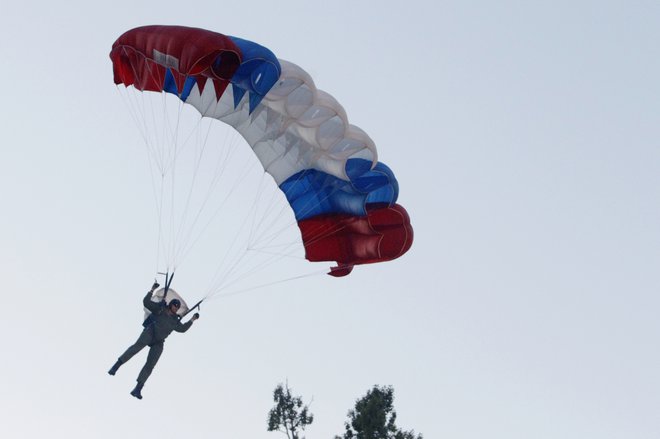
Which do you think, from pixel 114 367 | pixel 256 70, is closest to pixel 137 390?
pixel 114 367

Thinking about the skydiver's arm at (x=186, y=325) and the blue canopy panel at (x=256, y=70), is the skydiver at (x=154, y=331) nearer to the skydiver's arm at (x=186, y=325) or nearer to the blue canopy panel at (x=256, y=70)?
the skydiver's arm at (x=186, y=325)

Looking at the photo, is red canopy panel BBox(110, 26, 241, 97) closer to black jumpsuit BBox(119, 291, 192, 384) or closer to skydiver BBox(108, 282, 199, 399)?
skydiver BBox(108, 282, 199, 399)

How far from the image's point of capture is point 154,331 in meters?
28.1

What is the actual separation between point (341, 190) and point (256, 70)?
3.84 m

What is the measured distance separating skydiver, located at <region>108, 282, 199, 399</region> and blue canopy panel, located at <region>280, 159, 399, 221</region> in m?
3.94

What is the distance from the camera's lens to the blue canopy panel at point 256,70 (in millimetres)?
27750

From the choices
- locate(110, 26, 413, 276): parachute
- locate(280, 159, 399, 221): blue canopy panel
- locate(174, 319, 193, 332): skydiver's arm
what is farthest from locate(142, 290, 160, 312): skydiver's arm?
locate(280, 159, 399, 221): blue canopy panel

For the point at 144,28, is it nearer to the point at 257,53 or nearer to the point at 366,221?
the point at 257,53

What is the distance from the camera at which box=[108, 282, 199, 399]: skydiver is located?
1100 inches

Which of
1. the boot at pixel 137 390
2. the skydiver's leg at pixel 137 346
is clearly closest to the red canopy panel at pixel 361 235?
the skydiver's leg at pixel 137 346

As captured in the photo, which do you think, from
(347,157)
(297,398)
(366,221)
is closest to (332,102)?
(347,157)

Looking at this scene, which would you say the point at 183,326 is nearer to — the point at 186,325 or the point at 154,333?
the point at 186,325

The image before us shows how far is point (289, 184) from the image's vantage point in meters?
31.4

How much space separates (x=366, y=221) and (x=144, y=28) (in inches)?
219
